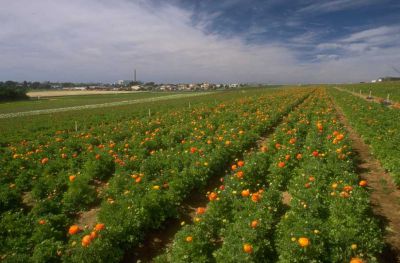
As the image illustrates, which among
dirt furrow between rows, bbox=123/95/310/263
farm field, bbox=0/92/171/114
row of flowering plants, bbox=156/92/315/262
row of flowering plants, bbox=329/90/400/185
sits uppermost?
row of flowering plants, bbox=329/90/400/185

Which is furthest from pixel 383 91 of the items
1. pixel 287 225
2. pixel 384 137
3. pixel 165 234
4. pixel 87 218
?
pixel 87 218

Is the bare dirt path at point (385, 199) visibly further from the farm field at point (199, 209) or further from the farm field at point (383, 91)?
the farm field at point (383, 91)

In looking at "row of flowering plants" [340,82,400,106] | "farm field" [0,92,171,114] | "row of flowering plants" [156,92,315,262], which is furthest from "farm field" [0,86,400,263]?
"farm field" [0,92,171,114]

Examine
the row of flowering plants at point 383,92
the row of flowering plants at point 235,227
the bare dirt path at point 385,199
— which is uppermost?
the row of flowering plants at point 383,92

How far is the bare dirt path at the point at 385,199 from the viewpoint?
→ 19.6ft

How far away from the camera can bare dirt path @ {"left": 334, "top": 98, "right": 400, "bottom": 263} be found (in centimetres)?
598

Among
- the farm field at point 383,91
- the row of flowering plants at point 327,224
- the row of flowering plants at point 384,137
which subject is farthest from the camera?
the farm field at point 383,91

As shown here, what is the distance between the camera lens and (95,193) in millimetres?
8641

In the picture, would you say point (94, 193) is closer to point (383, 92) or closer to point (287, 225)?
point (287, 225)

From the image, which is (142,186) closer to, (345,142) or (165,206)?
(165,206)

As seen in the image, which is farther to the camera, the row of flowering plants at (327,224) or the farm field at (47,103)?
the farm field at (47,103)

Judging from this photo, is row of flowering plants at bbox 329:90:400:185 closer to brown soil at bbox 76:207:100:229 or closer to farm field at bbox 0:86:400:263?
farm field at bbox 0:86:400:263

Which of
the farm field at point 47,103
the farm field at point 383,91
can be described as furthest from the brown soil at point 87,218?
the farm field at point 47,103

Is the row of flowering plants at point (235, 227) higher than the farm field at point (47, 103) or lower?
higher
